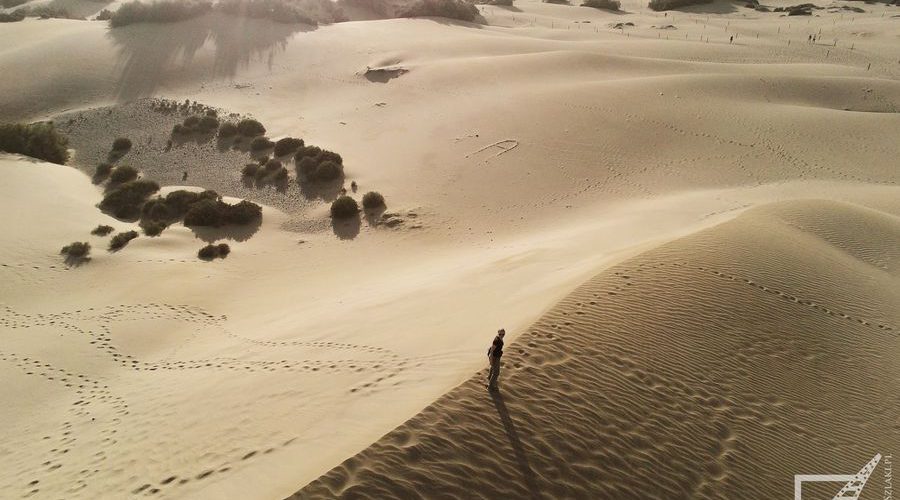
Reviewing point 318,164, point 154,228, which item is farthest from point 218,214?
point 318,164

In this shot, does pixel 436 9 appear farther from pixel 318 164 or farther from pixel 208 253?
pixel 208 253

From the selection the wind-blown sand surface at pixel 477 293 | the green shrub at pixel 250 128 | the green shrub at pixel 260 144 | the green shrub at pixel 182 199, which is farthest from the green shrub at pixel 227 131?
the green shrub at pixel 182 199

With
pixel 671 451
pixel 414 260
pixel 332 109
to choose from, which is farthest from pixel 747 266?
pixel 332 109

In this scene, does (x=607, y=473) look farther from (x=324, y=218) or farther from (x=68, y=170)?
(x=68, y=170)

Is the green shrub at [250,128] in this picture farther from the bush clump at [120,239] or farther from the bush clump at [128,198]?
the bush clump at [120,239]

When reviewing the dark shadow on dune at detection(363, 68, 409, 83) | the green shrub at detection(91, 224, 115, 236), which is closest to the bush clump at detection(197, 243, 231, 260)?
the green shrub at detection(91, 224, 115, 236)
